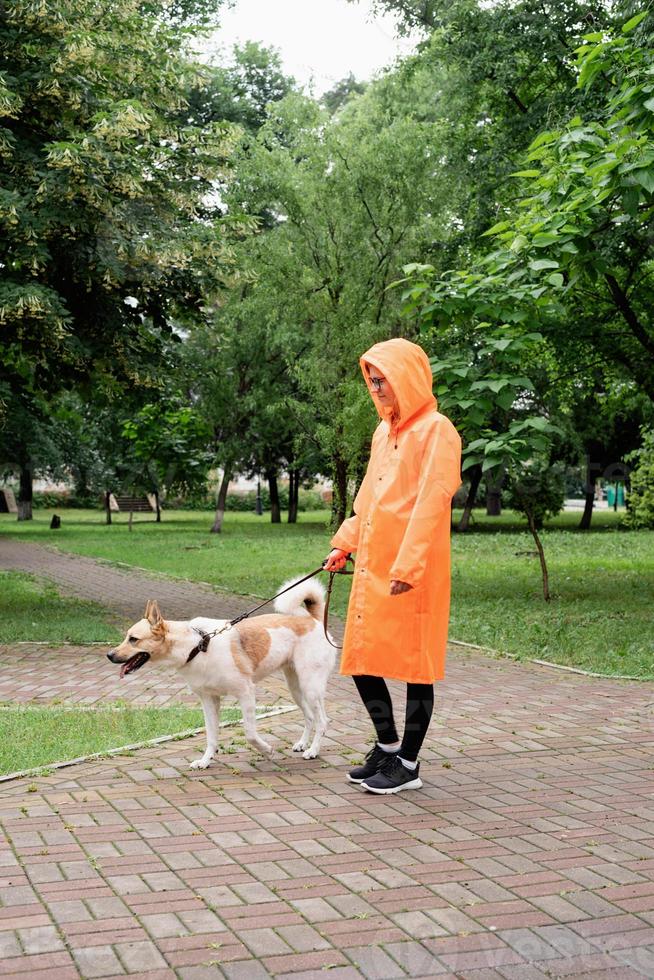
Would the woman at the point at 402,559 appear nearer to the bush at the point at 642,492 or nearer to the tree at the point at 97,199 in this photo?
the tree at the point at 97,199

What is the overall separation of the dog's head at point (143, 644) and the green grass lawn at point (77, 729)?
2.94 ft

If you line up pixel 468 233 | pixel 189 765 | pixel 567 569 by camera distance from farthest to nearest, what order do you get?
pixel 567 569
pixel 468 233
pixel 189 765

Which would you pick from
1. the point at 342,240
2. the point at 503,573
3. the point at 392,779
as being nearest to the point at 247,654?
the point at 392,779

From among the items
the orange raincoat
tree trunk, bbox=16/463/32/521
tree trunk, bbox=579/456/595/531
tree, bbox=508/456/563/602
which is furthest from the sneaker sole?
tree trunk, bbox=16/463/32/521

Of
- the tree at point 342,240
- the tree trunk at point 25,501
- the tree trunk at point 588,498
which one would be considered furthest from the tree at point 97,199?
the tree trunk at point 25,501

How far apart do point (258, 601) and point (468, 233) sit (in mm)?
7233

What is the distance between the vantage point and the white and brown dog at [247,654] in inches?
250

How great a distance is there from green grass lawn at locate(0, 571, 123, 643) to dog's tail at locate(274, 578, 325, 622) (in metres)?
5.61

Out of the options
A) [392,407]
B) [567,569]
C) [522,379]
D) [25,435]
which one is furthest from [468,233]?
[25,435]

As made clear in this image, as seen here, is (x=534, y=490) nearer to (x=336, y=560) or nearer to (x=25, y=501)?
(x=336, y=560)

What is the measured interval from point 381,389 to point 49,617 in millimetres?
8819

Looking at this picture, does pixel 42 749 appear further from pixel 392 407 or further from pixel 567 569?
pixel 567 569

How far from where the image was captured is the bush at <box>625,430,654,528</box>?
35188 millimetres

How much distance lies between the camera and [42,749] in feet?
22.9
